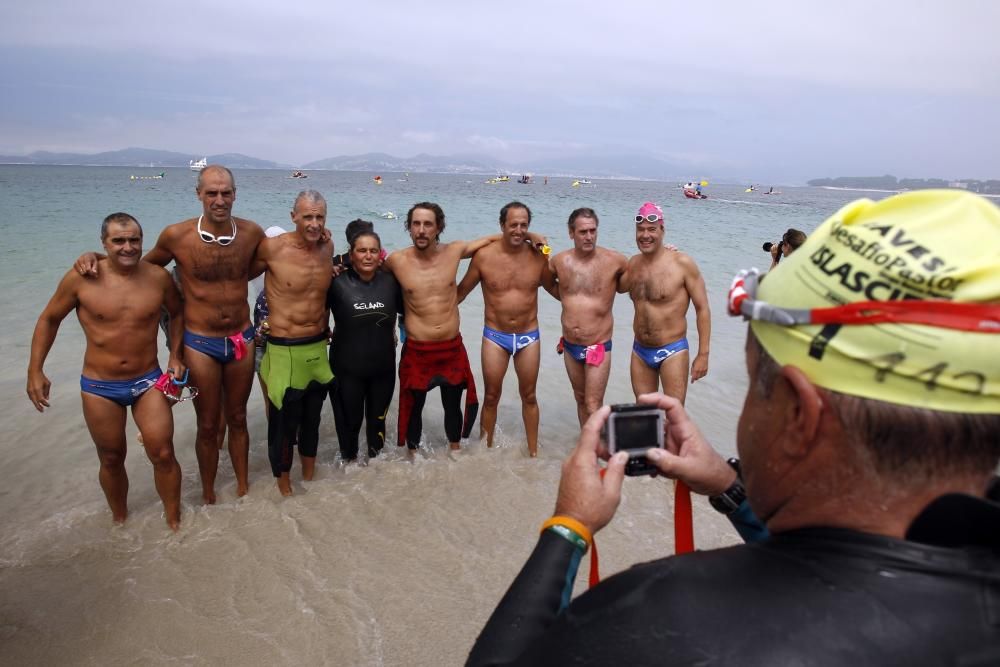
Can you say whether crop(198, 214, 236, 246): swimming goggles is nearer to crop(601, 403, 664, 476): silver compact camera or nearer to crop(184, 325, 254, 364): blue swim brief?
crop(184, 325, 254, 364): blue swim brief

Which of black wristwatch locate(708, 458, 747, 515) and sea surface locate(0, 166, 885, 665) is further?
sea surface locate(0, 166, 885, 665)

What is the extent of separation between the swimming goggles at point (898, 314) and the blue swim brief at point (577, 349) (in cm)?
427

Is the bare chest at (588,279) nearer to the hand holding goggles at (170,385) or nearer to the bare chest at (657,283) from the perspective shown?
the bare chest at (657,283)

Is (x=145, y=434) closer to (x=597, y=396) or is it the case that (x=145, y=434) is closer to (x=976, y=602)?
(x=597, y=396)

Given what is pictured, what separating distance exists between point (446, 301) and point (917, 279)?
4.29m

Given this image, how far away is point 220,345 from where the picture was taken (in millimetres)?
4230

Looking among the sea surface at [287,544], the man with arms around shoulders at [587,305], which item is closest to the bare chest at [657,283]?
the man with arms around shoulders at [587,305]

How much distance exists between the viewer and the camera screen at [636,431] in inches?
55.1

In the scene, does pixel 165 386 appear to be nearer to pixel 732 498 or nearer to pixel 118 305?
pixel 118 305

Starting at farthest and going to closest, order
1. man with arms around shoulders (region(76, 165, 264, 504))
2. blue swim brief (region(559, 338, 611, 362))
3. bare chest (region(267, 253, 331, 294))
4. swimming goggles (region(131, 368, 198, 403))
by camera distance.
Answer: blue swim brief (region(559, 338, 611, 362)), bare chest (region(267, 253, 331, 294)), man with arms around shoulders (region(76, 165, 264, 504)), swimming goggles (region(131, 368, 198, 403))

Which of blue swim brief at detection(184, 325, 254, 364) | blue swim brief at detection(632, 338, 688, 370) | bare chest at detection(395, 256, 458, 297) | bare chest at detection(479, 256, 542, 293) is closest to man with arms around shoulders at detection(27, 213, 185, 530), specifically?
blue swim brief at detection(184, 325, 254, 364)

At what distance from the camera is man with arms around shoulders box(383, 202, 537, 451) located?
486 centimetres

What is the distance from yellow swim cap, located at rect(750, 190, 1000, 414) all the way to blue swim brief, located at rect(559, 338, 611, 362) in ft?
14.0

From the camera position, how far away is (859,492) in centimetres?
84
